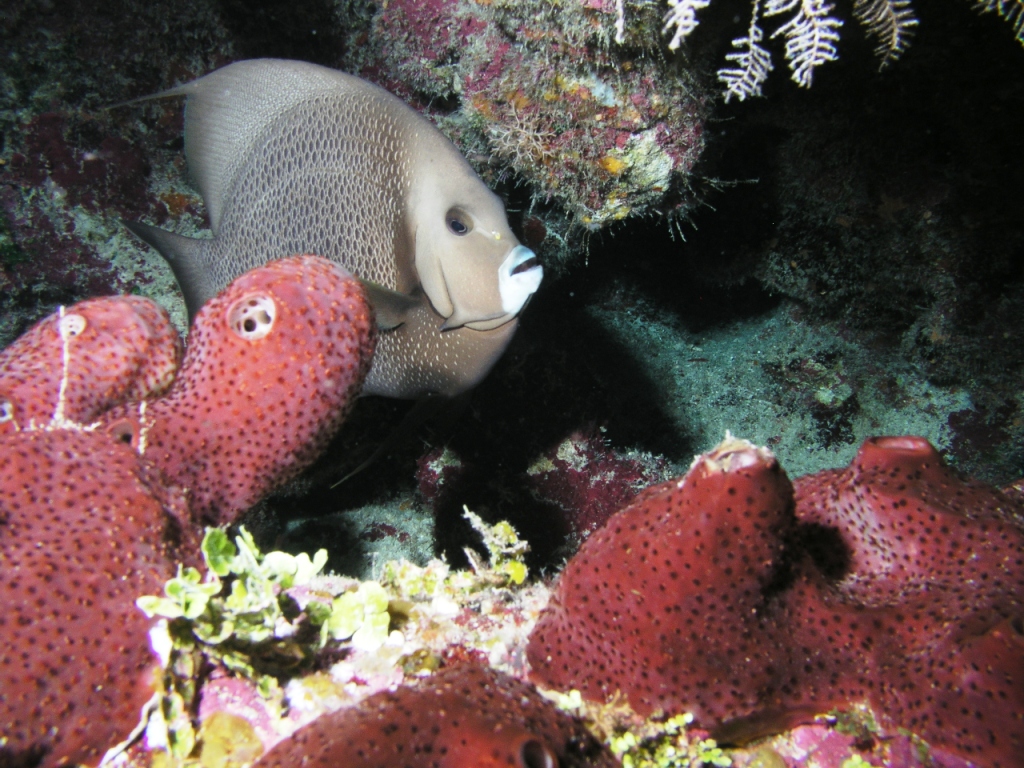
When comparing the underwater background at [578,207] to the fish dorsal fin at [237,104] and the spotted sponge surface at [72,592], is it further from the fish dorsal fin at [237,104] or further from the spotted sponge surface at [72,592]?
the spotted sponge surface at [72,592]

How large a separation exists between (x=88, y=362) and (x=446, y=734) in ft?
4.70

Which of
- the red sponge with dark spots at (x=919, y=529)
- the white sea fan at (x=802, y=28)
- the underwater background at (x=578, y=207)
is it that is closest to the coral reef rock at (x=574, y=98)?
the underwater background at (x=578, y=207)

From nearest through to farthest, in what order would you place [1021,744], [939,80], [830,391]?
[1021,744], [939,80], [830,391]

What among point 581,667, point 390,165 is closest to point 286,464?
point 581,667

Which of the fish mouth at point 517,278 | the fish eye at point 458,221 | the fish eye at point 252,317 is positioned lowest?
the fish eye at point 252,317

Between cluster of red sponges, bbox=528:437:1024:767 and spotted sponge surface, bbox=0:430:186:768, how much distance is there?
3.09 ft

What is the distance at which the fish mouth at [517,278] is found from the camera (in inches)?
83.4

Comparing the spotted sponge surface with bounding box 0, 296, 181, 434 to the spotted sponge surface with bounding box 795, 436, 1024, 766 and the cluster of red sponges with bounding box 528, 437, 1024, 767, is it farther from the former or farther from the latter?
the spotted sponge surface with bounding box 795, 436, 1024, 766

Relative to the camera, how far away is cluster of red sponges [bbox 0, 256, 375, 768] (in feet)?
3.65

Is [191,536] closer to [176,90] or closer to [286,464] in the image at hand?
[286,464]

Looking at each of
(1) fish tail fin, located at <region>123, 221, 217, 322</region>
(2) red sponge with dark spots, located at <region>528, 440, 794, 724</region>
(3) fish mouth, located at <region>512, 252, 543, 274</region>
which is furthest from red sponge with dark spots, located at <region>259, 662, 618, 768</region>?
(1) fish tail fin, located at <region>123, 221, 217, 322</region>

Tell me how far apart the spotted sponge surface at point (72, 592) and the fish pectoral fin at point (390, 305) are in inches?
41.6

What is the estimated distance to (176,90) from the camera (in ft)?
7.11

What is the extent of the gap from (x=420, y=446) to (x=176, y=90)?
252 cm
